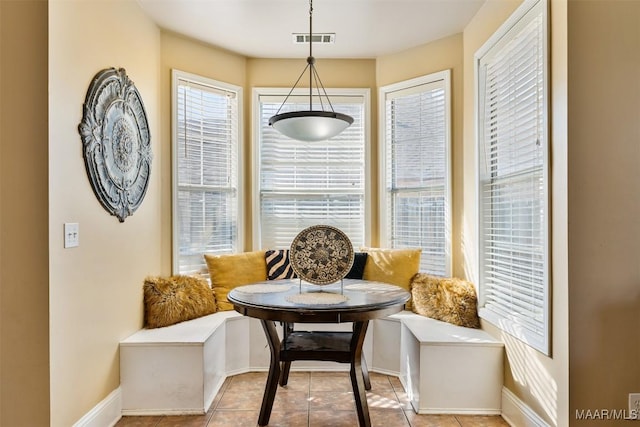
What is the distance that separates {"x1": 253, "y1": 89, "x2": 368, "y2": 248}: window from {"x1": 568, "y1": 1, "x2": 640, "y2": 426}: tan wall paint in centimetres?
201

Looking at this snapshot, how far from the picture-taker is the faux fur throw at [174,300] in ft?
9.10

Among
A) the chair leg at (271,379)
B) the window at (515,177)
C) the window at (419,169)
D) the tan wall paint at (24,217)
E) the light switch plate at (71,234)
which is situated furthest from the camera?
the window at (419,169)

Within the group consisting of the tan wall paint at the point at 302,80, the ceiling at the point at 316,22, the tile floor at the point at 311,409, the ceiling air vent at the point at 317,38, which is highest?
the ceiling at the point at 316,22

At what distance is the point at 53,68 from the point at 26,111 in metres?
0.24

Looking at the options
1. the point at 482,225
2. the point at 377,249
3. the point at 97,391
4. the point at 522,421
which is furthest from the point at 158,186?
the point at 522,421

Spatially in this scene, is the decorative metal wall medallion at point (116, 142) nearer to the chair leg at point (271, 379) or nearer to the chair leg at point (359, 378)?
the chair leg at point (271, 379)

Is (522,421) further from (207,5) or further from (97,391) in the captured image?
(207,5)

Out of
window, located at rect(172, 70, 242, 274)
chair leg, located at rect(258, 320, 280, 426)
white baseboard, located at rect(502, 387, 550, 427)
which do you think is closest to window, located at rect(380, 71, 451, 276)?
white baseboard, located at rect(502, 387, 550, 427)

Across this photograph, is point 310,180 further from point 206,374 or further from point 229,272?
point 206,374

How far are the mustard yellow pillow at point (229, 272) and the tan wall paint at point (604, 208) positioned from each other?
2.31 m

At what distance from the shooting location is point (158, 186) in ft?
10.1

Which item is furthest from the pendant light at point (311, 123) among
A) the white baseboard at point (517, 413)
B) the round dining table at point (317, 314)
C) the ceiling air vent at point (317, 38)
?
the white baseboard at point (517, 413)

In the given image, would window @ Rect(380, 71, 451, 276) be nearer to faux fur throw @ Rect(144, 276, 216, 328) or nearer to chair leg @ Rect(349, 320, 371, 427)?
chair leg @ Rect(349, 320, 371, 427)

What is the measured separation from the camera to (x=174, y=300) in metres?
2.85
